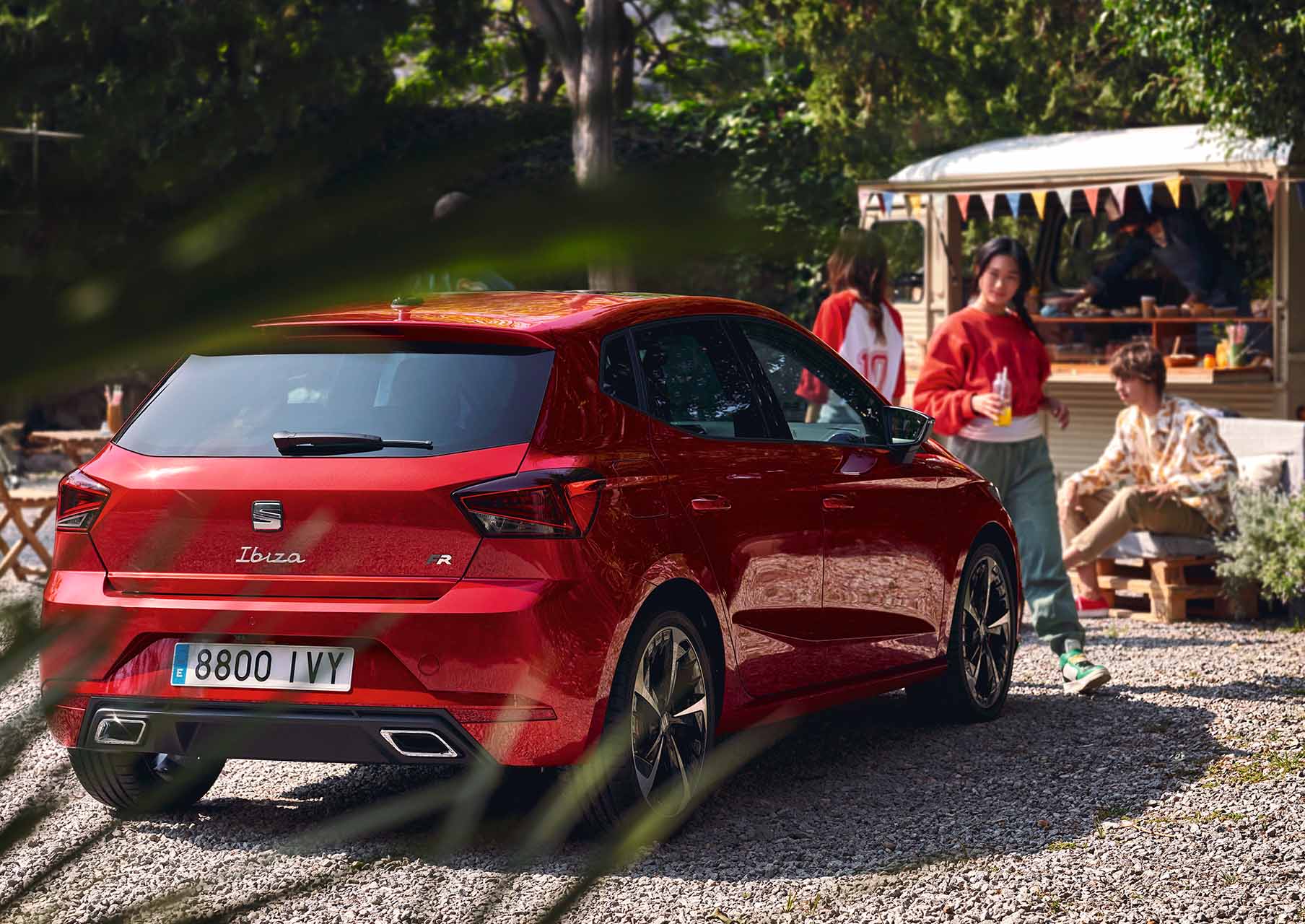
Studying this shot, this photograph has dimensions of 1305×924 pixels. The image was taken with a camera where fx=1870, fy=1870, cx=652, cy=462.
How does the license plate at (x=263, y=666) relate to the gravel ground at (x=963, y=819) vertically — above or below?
above

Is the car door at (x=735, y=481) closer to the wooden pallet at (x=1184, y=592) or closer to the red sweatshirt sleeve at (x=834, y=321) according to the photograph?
the red sweatshirt sleeve at (x=834, y=321)

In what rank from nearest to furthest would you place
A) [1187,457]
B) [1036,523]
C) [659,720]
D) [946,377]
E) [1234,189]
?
[659,720], [1036,523], [946,377], [1187,457], [1234,189]

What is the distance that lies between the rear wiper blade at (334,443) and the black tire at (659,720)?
749mm

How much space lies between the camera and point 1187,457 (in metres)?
9.48

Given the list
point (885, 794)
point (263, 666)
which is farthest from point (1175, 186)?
point (263, 666)

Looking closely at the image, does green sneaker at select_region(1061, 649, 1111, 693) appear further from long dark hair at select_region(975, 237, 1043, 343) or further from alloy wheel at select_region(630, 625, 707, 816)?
alloy wheel at select_region(630, 625, 707, 816)

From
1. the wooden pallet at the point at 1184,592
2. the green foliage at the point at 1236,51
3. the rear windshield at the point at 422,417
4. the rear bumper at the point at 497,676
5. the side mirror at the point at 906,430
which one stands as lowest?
the wooden pallet at the point at 1184,592

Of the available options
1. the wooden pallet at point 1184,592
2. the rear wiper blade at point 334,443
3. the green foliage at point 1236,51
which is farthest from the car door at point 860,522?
the green foliage at point 1236,51

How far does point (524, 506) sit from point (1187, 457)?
5855mm

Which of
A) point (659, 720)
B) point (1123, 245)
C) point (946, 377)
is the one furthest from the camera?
point (1123, 245)

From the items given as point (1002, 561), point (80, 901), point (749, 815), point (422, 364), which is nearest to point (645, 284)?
point (80, 901)

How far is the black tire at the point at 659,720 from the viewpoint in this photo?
15.1ft

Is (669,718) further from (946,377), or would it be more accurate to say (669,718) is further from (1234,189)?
(1234,189)

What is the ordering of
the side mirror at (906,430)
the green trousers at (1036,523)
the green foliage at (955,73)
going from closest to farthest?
the side mirror at (906,430)
the green trousers at (1036,523)
the green foliage at (955,73)
